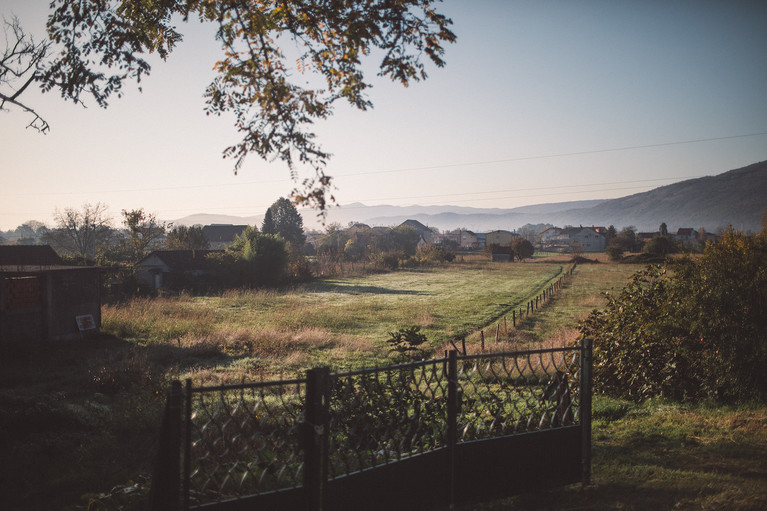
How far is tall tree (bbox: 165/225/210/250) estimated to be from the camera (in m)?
54.1

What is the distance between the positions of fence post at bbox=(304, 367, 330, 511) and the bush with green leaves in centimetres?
697

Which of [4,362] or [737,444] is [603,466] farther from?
[4,362]

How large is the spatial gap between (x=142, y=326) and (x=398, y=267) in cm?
4534

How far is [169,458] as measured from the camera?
139 inches

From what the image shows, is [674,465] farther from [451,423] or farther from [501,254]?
[501,254]

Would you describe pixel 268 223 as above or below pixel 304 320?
above

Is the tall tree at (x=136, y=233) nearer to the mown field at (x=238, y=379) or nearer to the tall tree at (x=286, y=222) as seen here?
the mown field at (x=238, y=379)

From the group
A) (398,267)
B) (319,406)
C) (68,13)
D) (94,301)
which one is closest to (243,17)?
(68,13)

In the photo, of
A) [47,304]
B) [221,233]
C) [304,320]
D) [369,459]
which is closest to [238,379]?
[369,459]

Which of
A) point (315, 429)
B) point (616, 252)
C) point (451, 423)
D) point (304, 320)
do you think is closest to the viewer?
point (315, 429)

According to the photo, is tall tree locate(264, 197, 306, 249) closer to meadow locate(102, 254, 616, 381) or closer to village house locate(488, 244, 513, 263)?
meadow locate(102, 254, 616, 381)

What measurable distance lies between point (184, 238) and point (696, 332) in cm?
5542

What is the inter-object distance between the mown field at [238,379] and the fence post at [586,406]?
0.65ft

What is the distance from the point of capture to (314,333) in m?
19.4
